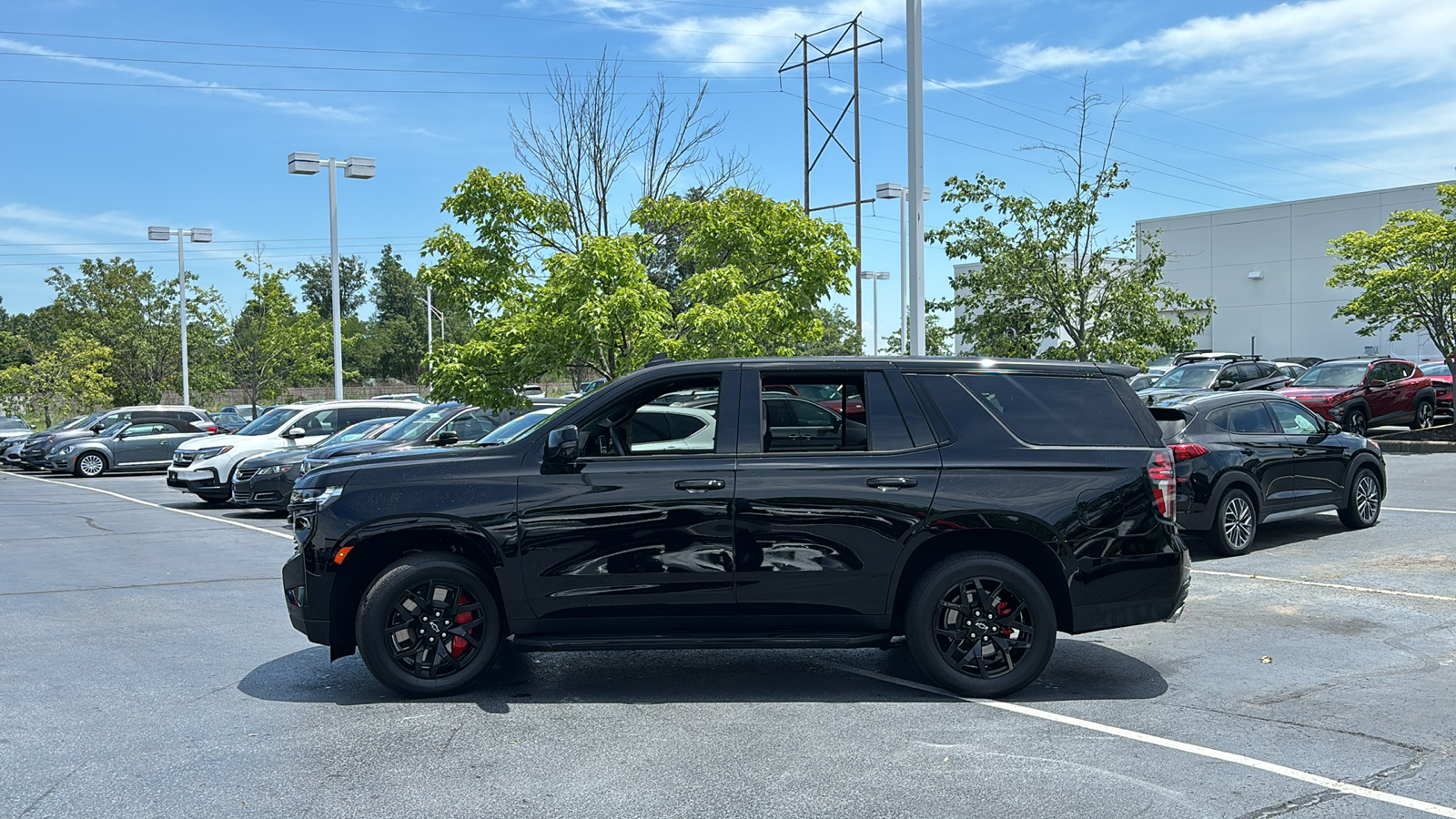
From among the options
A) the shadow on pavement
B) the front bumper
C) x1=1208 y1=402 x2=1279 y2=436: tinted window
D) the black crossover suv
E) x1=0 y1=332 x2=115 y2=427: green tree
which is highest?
x1=0 y1=332 x2=115 y2=427: green tree

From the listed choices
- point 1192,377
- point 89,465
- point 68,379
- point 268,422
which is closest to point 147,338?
point 68,379

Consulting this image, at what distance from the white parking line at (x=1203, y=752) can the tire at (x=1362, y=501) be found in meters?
8.18

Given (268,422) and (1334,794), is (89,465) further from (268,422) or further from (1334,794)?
(1334,794)

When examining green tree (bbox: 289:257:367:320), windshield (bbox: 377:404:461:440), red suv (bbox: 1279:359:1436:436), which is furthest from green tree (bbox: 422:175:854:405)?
green tree (bbox: 289:257:367:320)

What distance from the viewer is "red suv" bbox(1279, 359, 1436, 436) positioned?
2278cm

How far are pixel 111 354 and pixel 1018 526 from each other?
142 ft

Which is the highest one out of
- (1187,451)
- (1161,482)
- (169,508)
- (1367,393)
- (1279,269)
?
(1279,269)

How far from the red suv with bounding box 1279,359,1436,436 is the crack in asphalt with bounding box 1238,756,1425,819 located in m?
19.3

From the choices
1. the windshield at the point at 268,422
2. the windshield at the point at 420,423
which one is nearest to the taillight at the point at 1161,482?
the windshield at the point at 420,423

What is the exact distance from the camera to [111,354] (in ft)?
138

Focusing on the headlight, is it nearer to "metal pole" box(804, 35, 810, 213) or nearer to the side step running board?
the side step running board

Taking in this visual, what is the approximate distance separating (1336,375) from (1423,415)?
2579 millimetres

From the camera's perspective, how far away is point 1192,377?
77.2 feet

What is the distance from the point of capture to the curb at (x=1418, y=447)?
73.3ft
